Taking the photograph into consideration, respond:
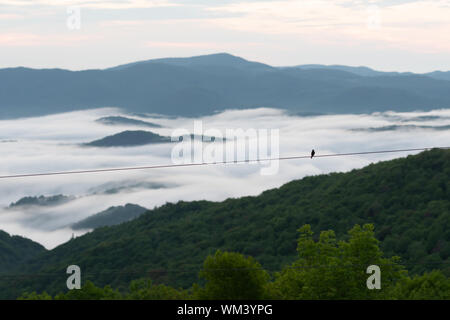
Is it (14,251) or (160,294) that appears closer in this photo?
(160,294)

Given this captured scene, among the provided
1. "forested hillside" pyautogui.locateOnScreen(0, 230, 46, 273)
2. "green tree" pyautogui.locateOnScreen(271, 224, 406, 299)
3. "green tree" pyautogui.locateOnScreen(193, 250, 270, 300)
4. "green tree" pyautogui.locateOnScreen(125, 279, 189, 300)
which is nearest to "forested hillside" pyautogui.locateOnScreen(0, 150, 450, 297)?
"green tree" pyautogui.locateOnScreen(271, 224, 406, 299)

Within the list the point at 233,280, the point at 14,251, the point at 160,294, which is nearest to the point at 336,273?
the point at 233,280

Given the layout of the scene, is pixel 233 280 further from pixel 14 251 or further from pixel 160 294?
pixel 14 251

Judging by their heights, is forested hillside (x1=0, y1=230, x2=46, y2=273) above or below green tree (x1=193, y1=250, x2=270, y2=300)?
below

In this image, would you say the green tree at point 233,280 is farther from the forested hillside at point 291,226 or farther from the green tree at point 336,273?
the forested hillside at point 291,226

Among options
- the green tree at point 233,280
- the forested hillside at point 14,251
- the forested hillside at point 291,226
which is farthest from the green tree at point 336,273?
the forested hillside at point 14,251

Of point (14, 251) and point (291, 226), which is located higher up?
point (291, 226)

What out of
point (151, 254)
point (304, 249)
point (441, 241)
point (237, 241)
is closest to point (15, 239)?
point (151, 254)

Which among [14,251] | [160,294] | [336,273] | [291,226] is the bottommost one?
[14,251]

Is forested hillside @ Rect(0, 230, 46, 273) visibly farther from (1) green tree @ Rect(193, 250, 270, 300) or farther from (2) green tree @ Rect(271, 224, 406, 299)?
(1) green tree @ Rect(193, 250, 270, 300)
